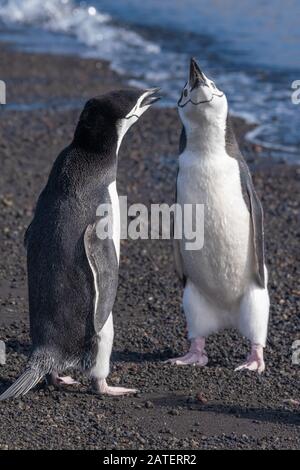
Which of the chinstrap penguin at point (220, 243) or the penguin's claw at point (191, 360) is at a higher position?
the chinstrap penguin at point (220, 243)

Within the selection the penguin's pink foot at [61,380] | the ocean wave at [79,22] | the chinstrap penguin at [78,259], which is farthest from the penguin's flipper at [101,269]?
the ocean wave at [79,22]

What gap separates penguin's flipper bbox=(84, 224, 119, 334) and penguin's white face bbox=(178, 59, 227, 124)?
1.03 metres

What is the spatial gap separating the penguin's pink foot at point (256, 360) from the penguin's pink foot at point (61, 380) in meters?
1.04

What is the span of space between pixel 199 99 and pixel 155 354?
1.65 m

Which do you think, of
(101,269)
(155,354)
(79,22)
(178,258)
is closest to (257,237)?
(178,258)

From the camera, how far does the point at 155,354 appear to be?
23.0 ft

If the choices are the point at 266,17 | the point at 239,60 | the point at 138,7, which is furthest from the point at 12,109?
the point at 138,7

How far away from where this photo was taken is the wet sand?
5617mm

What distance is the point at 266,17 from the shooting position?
24203 mm

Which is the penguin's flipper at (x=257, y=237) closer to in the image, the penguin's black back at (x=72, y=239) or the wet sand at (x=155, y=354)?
the wet sand at (x=155, y=354)

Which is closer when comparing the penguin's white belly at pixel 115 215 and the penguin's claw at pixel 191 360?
the penguin's white belly at pixel 115 215

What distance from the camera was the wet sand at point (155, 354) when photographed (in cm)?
562

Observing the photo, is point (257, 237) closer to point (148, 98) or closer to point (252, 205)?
point (252, 205)

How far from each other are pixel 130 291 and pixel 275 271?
4.09 feet
